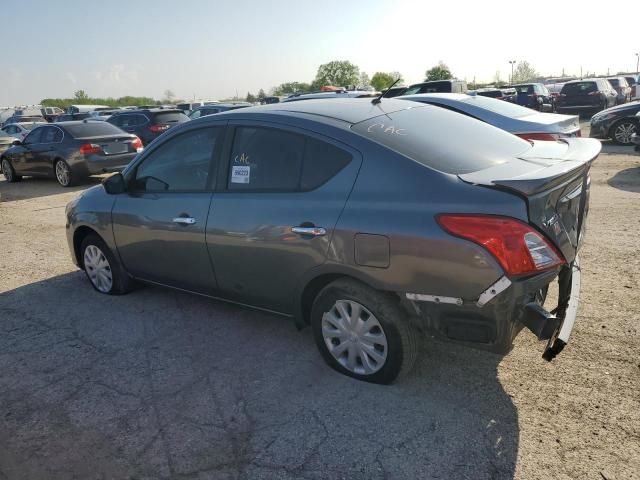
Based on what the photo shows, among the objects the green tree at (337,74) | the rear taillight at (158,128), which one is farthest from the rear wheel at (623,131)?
the green tree at (337,74)

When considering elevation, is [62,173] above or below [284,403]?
above

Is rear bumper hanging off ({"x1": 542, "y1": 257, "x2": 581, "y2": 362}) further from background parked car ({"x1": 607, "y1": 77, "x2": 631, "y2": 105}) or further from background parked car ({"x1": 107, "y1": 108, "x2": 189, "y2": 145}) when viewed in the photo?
background parked car ({"x1": 607, "y1": 77, "x2": 631, "y2": 105})

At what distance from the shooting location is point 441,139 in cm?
333

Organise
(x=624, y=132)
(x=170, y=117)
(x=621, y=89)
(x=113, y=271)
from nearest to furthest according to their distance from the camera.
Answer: (x=113, y=271), (x=624, y=132), (x=170, y=117), (x=621, y=89)

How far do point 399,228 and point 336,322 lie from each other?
80 cm

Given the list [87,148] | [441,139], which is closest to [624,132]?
[441,139]

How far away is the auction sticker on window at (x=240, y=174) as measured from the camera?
12.0 feet

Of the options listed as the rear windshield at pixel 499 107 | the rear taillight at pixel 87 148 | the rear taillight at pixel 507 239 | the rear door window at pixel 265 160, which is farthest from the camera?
the rear taillight at pixel 87 148

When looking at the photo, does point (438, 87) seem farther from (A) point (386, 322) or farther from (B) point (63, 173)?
(A) point (386, 322)

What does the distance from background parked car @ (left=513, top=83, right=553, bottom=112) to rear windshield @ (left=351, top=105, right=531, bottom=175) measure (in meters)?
21.3

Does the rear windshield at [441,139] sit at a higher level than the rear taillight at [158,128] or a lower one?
higher

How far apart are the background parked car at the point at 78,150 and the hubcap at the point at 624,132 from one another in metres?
12.1

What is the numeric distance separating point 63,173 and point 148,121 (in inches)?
157

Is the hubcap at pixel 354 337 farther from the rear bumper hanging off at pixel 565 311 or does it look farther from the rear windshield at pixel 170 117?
the rear windshield at pixel 170 117
